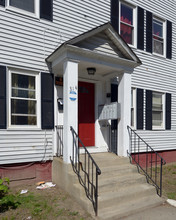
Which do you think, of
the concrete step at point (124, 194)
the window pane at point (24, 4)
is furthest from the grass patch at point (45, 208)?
Result: the window pane at point (24, 4)

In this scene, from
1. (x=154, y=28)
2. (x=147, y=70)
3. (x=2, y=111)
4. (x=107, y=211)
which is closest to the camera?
(x=107, y=211)

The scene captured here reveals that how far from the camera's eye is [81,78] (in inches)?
225

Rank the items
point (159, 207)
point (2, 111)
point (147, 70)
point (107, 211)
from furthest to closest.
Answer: point (147, 70)
point (2, 111)
point (159, 207)
point (107, 211)

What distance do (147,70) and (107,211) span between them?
5478mm

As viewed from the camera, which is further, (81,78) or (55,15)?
(81,78)

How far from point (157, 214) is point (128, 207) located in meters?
0.59

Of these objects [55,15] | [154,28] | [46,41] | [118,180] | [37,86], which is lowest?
[118,180]

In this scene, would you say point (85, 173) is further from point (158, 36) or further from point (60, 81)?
point (158, 36)

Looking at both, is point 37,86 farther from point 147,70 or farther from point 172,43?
point 172,43

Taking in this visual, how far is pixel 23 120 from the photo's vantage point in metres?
4.83

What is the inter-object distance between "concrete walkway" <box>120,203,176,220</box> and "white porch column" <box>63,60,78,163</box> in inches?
71.5

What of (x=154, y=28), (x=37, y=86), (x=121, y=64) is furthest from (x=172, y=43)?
(x=37, y=86)

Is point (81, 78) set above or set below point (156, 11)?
below

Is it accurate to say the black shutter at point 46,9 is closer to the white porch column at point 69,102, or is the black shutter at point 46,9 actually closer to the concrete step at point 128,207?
the white porch column at point 69,102
